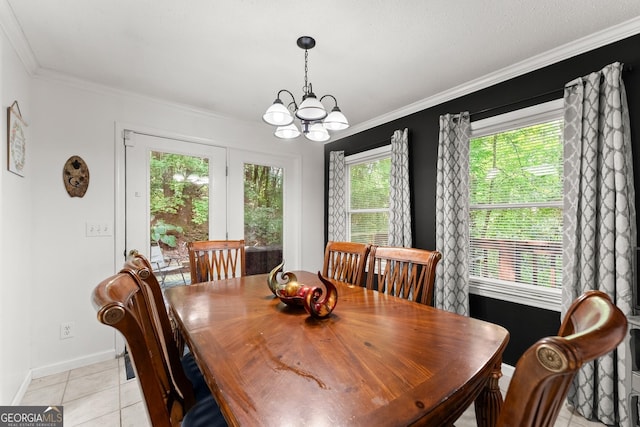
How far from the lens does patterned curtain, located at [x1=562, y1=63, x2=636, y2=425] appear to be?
1.72 meters

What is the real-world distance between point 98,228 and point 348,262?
2.14m

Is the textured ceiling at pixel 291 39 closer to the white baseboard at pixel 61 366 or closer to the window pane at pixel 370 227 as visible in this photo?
the window pane at pixel 370 227

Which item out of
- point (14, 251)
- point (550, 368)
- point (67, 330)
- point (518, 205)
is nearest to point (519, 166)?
point (518, 205)

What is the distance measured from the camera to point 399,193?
9.95ft

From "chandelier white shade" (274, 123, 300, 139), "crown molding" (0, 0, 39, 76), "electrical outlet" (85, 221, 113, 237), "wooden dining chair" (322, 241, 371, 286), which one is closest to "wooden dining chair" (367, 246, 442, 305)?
"wooden dining chair" (322, 241, 371, 286)

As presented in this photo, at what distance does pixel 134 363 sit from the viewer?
72cm

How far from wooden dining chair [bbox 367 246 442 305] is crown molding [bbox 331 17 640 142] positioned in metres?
1.59

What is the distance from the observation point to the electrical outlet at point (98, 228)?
2506 mm

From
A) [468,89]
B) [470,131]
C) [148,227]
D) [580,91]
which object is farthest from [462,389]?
[148,227]

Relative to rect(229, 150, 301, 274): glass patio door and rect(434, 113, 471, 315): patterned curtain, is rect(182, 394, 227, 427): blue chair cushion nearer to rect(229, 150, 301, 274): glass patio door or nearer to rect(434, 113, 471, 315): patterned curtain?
rect(434, 113, 471, 315): patterned curtain

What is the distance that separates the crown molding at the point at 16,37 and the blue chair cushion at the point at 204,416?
2.22 meters

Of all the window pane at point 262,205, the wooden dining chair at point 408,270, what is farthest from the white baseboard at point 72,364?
the wooden dining chair at point 408,270

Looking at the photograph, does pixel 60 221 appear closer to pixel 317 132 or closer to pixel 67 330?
pixel 67 330

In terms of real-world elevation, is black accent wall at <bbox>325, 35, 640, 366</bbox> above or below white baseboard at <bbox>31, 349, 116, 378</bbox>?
above
